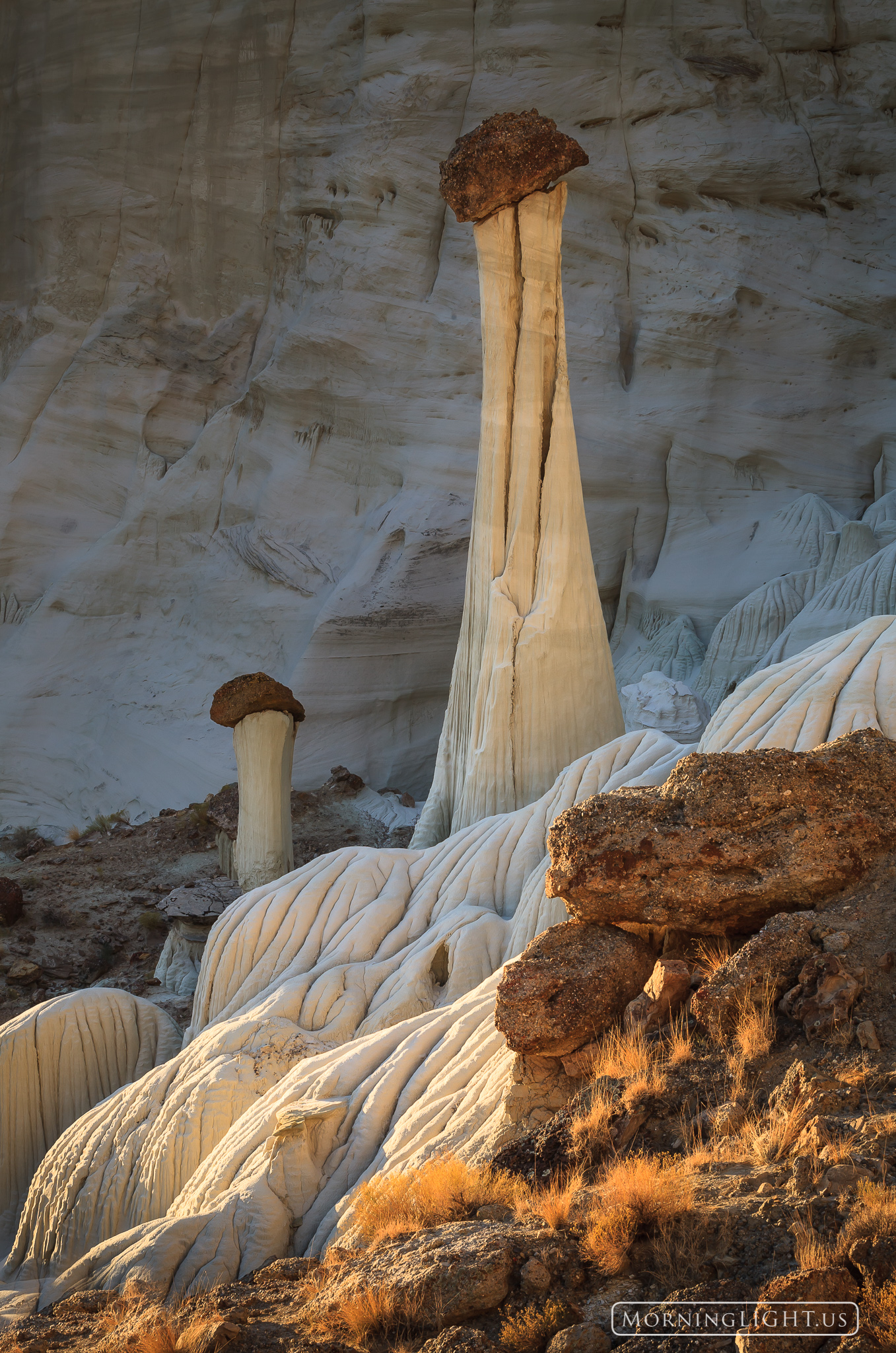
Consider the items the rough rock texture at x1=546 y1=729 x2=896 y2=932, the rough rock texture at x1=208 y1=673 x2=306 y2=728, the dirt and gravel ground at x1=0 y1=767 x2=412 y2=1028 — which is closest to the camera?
the rough rock texture at x1=546 y1=729 x2=896 y2=932

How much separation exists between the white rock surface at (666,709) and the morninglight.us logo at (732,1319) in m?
11.2

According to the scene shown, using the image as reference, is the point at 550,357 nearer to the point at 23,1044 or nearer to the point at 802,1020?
the point at 23,1044

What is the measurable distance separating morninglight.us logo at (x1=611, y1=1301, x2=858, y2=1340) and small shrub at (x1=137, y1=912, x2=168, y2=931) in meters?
11.5

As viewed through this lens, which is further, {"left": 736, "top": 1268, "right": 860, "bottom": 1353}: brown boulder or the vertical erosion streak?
the vertical erosion streak

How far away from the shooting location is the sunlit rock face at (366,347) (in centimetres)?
1841

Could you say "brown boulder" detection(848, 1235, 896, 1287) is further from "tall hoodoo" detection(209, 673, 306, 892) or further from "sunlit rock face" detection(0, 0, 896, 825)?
"sunlit rock face" detection(0, 0, 896, 825)

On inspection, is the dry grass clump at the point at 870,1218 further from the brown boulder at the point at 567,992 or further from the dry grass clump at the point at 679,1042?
the brown boulder at the point at 567,992

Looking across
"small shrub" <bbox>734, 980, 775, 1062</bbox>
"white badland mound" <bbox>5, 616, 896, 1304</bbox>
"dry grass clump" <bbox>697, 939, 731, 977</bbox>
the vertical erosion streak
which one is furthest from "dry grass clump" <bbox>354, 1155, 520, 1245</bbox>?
the vertical erosion streak

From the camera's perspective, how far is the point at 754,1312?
2.41 m

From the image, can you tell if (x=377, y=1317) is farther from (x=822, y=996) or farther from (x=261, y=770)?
(x=261, y=770)

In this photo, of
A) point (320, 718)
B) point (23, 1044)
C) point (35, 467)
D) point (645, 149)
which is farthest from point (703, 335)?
point (23, 1044)

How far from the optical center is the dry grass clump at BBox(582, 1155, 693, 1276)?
275cm

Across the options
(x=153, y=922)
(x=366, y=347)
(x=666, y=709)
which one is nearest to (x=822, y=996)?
(x=666, y=709)

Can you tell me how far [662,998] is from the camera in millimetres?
3824
